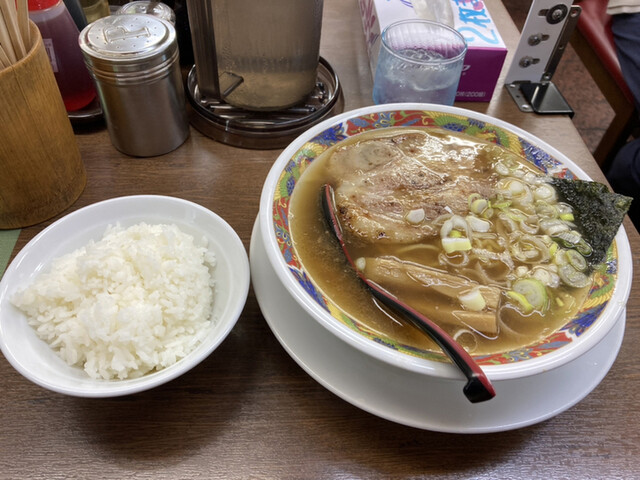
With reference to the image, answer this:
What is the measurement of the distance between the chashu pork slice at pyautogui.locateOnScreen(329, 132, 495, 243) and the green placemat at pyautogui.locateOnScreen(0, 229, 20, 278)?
2.58 ft

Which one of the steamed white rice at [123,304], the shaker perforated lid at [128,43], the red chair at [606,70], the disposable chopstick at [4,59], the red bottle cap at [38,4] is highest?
the disposable chopstick at [4,59]

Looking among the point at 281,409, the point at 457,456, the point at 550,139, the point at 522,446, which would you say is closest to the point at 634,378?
the point at 522,446

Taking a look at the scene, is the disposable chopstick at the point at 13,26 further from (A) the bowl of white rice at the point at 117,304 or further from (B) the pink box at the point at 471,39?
(B) the pink box at the point at 471,39

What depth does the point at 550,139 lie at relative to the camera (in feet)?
5.15

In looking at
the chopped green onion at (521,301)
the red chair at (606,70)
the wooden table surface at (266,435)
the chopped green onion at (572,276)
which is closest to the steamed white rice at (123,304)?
the wooden table surface at (266,435)

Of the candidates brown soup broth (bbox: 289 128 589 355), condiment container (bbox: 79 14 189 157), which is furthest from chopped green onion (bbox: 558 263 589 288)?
condiment container (bbox: 79 14 189 157)

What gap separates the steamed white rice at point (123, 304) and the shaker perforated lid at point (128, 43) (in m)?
0.46

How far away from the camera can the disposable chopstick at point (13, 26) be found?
3.09 feet

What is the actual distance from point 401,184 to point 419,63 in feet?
1.41

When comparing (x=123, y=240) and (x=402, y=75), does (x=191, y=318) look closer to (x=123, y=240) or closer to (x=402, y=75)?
(x=123, y=240)

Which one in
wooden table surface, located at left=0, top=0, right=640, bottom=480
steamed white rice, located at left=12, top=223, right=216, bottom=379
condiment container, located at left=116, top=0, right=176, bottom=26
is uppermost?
condiment container, located at left=116, top=0, right=176, bottom=26

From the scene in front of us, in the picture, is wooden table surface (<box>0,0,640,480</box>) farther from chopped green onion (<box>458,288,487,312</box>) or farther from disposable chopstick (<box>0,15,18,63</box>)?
disposable chopstick (<box>0,15,18,63</box>)

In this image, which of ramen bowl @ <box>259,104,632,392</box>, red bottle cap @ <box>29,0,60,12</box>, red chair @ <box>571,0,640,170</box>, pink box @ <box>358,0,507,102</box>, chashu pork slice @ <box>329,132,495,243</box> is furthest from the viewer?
red chair @ <box>571,0,640,170</box>

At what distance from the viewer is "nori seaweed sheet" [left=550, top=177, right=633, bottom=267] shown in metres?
1.05
